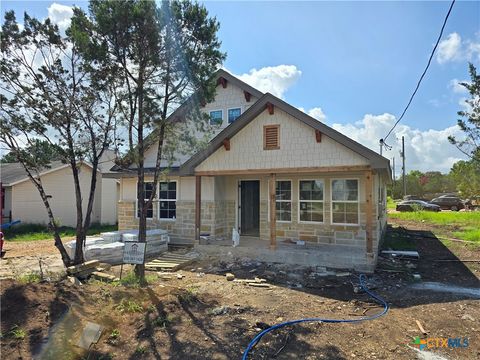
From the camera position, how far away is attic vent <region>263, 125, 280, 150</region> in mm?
10186

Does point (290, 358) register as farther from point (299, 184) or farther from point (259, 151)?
point (299, 184)

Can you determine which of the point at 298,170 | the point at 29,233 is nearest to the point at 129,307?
the point at 298,170

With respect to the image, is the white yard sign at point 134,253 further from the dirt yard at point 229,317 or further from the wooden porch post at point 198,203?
the wooden porch post at point 198,203

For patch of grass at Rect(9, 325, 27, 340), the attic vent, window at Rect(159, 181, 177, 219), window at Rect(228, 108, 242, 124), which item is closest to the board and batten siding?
window at Rect(159, 181, 177, 219)

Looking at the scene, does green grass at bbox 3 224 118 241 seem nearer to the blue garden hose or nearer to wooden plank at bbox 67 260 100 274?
wooden plank at bbox 67 260 100 274

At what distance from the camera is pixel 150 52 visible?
739 cm

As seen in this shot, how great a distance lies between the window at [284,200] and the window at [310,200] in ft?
1.28

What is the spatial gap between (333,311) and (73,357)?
15.0 feet

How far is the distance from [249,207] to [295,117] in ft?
16.8

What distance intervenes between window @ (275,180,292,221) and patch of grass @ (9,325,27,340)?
28.3 feet

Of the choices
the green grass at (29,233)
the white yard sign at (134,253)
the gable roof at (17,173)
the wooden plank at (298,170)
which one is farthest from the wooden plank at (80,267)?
the gable roof at (17,173)

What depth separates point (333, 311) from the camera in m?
6.25

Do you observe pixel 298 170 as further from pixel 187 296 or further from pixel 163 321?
pixel 163 321

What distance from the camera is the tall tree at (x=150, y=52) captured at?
278 inches
